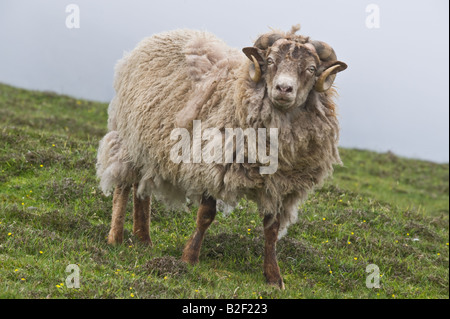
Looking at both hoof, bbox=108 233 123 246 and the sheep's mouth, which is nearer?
the sheep's mouth

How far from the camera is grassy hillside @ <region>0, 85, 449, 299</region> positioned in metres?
5.68

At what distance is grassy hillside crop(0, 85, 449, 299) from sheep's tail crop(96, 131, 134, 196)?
66 centimetres

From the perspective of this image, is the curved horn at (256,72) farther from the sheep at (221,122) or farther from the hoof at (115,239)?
the hoof at (115,239)

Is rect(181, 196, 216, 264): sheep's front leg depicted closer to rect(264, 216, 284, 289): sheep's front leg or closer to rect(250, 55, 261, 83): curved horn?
rect(264, 216, 284, 289): sheep's front leg

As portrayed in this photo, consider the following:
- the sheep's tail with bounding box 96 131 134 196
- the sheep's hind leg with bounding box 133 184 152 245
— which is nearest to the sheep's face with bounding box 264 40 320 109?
the sheep's tail with bounding box 96 131 134 196

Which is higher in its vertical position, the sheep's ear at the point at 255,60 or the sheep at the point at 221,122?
the sheep's ear at the point at 255,60

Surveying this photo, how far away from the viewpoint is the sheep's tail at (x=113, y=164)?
7352mm

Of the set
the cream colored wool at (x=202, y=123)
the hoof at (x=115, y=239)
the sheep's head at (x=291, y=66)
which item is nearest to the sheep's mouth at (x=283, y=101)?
the sheep's head at (x=291, y=66)

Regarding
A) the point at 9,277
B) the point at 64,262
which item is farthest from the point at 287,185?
the point at 9,277

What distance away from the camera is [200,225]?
652 centimetres

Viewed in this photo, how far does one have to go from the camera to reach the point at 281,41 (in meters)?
5.87

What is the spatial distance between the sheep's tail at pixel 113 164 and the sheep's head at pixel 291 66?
90.8 inches

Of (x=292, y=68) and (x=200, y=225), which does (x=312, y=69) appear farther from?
(x=200, y=225)
